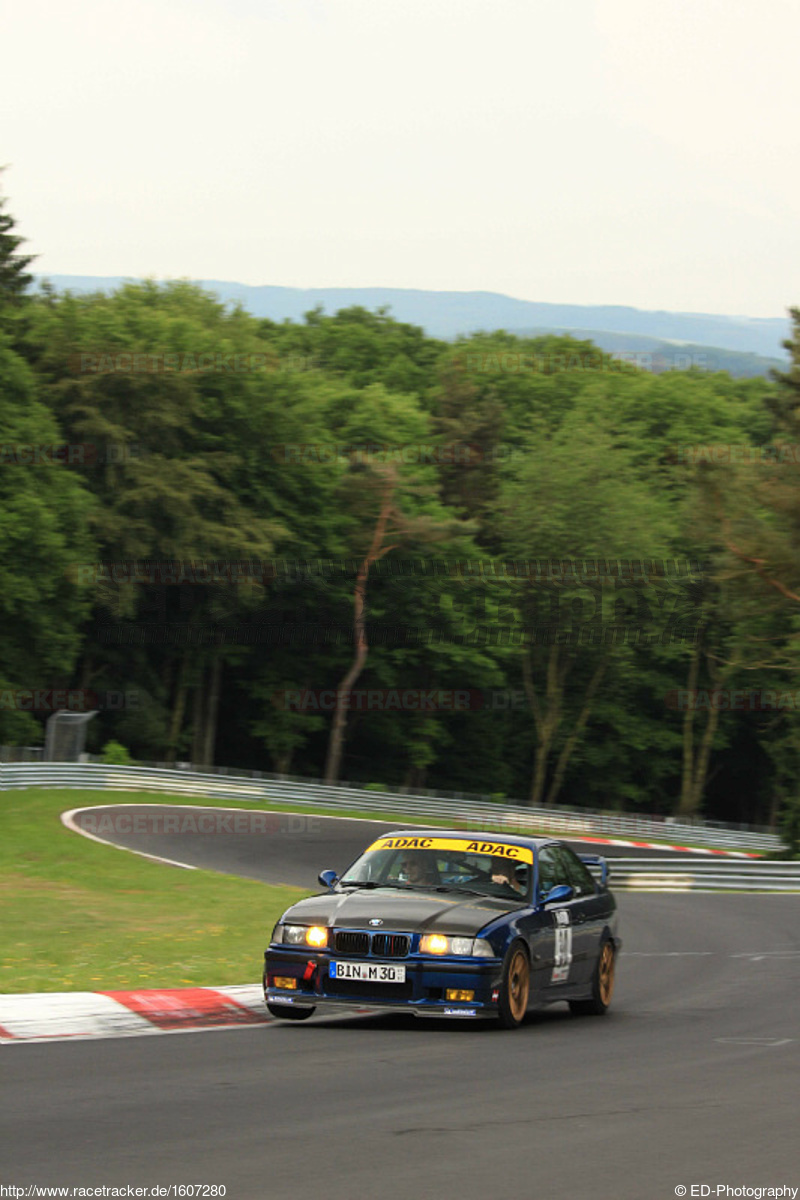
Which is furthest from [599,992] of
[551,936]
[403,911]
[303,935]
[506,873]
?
[303,935]

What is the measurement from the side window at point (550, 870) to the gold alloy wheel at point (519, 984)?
0.79m

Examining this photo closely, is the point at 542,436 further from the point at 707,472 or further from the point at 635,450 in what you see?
the point at 707,472

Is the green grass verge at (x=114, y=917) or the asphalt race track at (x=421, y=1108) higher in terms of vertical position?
the asphalt race track at (x=421, y=1108)

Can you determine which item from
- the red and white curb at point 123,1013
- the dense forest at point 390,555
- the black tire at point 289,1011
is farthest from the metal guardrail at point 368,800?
the black tire at point 289,1011

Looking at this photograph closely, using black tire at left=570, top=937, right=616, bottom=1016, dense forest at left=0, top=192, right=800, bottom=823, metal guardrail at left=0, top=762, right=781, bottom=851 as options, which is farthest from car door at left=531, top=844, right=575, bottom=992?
metal guardrail at left=0, top=762, right=781, bottom=851

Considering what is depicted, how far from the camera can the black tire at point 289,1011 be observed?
35.3ft

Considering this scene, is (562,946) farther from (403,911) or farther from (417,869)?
(403,911)

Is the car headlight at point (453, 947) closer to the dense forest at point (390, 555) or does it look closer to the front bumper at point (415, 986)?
the front bumper at point (415, 986)

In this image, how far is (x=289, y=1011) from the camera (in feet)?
35.6

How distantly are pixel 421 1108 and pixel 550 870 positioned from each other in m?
4.63

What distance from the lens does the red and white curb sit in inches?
385

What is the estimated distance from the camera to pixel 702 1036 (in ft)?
36.3

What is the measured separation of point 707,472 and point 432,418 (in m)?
35.4

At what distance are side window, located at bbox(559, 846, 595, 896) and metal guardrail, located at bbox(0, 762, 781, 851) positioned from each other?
102 feet
